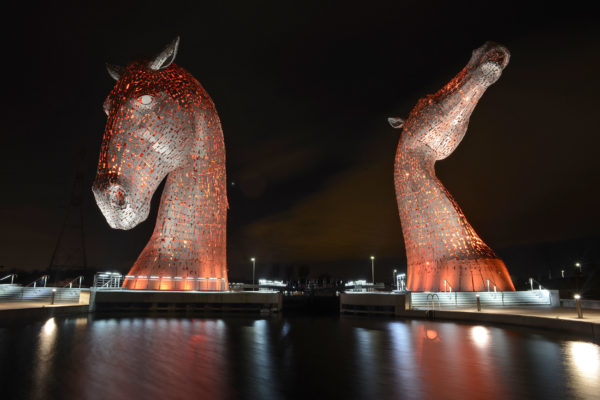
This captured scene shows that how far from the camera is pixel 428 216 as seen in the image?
21.3 meters

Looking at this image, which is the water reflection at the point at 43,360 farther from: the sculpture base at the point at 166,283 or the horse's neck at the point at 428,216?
the horse's neck at the point at 428,216

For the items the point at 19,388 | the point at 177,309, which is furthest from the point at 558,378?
the point at 177,309

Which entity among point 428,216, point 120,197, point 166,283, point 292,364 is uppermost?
point 428,216

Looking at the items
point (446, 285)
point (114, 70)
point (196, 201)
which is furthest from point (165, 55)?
point (446, 285)

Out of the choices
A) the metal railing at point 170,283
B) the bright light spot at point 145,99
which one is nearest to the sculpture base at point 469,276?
the metal railing at point 170,283

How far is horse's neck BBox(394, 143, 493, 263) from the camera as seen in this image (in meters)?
20.3

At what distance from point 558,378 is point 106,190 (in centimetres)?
1478

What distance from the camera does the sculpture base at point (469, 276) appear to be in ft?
63.4

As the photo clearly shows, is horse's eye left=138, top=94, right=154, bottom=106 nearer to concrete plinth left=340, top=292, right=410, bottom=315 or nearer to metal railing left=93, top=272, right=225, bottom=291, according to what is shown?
metal railing left=93, top=272, right=225, bottom=291

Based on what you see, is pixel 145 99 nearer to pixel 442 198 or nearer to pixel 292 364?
pixel 292 364

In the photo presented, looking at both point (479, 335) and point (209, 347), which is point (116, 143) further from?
point (479, 335)

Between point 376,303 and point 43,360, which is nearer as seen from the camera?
point 43,360

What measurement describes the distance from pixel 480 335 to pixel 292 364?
6529mm

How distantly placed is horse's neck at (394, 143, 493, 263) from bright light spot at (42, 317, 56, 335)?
55.3ft
